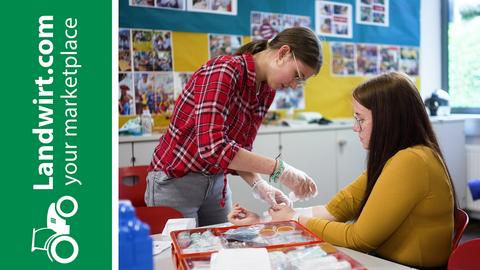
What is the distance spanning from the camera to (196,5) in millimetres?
2787

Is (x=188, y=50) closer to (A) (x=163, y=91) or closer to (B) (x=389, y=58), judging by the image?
(A) (x=163, y=91)

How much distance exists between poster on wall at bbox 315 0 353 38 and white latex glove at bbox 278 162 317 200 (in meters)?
1.96

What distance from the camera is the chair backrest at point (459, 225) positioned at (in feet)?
4.00

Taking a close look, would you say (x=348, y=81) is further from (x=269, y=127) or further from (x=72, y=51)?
(x=72, y=51)

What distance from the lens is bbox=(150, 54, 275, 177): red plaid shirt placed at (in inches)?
52.5

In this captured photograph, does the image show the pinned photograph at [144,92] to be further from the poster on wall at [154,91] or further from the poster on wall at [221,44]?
the poster on wall at [221,44]

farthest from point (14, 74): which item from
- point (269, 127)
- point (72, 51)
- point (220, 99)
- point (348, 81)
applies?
point (348, 81)

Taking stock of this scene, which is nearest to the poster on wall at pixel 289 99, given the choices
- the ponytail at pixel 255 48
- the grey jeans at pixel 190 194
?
the ponytail at pixel 255 48

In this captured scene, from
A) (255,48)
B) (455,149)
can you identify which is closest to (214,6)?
Result: (255,48)

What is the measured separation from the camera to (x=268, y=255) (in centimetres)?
84

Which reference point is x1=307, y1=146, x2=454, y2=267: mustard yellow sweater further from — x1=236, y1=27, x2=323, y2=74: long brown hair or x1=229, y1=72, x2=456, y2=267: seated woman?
x1=236, y1=27, x2=323, y2=74: long brown hair

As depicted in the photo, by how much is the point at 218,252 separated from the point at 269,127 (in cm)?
192

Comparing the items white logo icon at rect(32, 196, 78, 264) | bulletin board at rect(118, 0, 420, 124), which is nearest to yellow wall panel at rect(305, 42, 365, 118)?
bulletin board at rect(118, 0, 420, 124)

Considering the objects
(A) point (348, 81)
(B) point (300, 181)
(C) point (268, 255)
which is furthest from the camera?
(A) point (348, 81)
